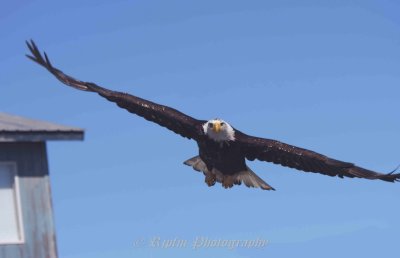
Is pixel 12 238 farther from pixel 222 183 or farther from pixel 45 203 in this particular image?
pixel 222 183

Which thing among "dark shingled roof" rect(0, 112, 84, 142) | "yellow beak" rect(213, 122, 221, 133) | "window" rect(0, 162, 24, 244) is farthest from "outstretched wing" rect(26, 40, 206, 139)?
"window" rect(0, 162, 24, 244)

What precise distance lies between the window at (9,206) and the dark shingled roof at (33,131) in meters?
0.35

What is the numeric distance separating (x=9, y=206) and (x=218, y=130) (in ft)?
15.7

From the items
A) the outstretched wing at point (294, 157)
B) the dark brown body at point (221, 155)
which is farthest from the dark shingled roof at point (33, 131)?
the outstretched wing at point (294, 157)

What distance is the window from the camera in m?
10.9

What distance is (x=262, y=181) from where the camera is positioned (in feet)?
51.0

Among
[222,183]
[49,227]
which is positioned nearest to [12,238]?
[49,227]

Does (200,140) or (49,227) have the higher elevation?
(200,140)

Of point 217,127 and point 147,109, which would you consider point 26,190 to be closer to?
point 217,127

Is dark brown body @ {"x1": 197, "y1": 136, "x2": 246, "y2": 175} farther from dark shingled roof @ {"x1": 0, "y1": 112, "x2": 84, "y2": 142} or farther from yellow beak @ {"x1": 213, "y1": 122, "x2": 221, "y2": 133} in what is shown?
dark shingled roof @ {"x1": 0, "y1": 112, "x2": 84, "y2": 142}

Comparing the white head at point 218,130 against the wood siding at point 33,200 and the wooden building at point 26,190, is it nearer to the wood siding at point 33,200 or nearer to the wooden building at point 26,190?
the wooden building at point 26,190

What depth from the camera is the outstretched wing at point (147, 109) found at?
15609 mm

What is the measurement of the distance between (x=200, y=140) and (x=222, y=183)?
2.59 feet

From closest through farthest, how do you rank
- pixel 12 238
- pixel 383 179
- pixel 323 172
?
1. pixel 12 238
2. pixel 383 179
3. pixel 323 172
